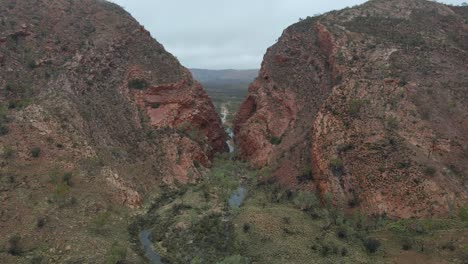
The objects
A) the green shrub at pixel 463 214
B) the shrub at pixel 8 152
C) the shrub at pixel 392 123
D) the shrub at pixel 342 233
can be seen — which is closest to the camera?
the green shrub at pixel 463 214

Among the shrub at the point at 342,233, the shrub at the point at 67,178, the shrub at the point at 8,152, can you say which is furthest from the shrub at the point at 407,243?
the shrub at the point at 8,152

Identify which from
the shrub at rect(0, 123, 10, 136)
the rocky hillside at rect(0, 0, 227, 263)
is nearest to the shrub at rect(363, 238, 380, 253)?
the rocky hillside at rect(0, 0, 227, 263)

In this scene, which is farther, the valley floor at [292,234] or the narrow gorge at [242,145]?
the narrow gorge at [242,145]

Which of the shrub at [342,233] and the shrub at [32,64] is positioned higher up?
the shrub at [32,64]

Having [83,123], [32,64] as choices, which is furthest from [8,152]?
[32,64]

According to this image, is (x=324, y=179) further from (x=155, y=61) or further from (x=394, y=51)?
(x=155, y=61)

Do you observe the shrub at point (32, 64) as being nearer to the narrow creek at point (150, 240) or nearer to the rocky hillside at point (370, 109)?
the narrow creek at point (150, 240)

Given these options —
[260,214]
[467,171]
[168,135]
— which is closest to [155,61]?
[168,135]
